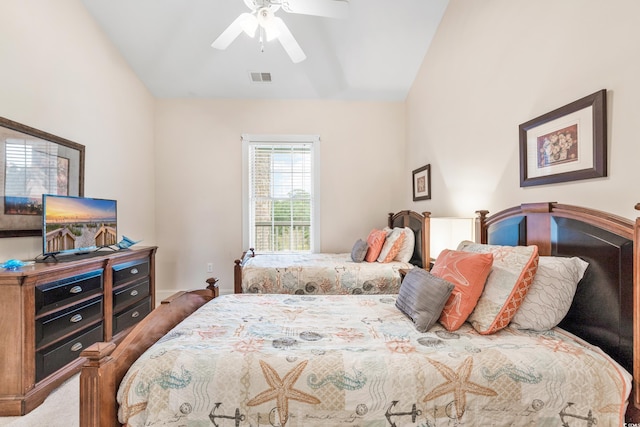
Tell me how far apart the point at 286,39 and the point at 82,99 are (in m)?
2.19

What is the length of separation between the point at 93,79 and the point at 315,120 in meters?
2.59

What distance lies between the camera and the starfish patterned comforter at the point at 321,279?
276cm

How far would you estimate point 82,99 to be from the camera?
2.85 m

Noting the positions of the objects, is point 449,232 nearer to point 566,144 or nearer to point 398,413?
point 566,144

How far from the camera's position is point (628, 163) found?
1267 millimetres

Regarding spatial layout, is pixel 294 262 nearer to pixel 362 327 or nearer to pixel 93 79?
pixel 362 327

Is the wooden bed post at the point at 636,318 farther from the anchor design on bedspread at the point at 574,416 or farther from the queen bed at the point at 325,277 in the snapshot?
the queen bed at the point at 325,277

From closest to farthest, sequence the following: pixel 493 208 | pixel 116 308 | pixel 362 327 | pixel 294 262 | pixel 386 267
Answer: pixel 362 327 → pixel 493 208 → pixel 116 308 → pixel 386 267 → pixel 294 262

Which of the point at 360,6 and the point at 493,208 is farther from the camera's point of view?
the point at 360,6

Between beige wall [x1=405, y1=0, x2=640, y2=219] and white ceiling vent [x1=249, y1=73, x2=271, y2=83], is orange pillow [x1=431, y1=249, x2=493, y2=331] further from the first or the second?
white ceiling vent [x1=249, y1=73, x2=271, y2=83]

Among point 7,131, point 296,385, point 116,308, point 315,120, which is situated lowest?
point 116,308

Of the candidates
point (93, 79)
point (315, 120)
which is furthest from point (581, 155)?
point (93, 79)

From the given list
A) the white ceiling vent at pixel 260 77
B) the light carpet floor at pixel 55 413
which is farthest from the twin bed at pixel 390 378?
the white ceiling vent at pixel 260 77

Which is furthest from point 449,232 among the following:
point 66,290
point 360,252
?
Answer: point 66,290
